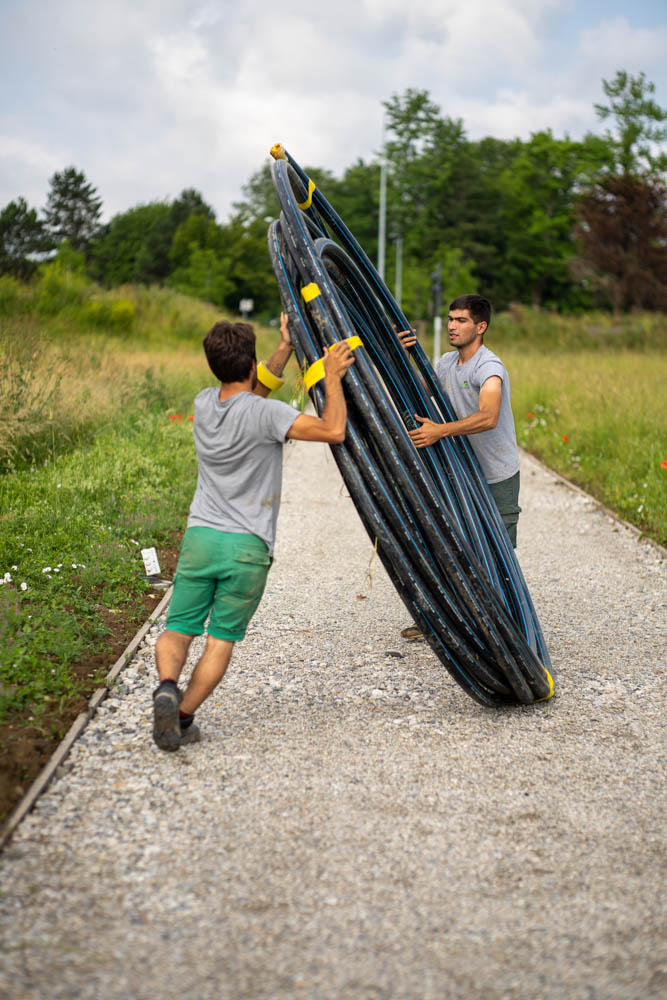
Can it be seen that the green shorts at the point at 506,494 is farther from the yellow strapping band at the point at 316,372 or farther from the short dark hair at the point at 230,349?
the short dark hair at the point at 230,349

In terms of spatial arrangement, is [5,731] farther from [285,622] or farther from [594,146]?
→ [594,146]

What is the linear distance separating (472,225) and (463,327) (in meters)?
56.2

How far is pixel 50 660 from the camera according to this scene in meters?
4.55

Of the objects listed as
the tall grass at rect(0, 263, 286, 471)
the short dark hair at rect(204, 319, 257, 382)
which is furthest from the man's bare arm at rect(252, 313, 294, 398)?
the tall grass at rect(0, 263, 286, 471)

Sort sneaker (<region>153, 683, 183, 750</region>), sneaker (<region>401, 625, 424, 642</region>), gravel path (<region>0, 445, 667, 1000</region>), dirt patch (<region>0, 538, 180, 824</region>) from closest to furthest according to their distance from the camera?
gravel path (<region>0, 445, 667, 1000</region>) → dirt patch (<region>0, 538, 180, 824</region>) → sneaker (<region>153, 683, 183, 750</region>) → sneaker (<region>401, 625, 424, 642</region>)

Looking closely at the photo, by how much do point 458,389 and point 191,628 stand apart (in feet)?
6.79

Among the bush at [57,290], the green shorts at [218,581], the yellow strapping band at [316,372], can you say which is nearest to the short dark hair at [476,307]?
the yellow strapping band at [316,372]

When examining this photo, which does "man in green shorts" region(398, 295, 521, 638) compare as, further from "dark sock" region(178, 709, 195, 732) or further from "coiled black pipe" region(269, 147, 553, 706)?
"dark sock" region(178, 709, 195, 732)

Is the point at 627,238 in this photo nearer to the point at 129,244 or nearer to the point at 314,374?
the point at 129,244

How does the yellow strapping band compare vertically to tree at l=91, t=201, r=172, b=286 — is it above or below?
below

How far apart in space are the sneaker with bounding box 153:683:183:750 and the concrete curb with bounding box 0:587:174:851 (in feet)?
1.32

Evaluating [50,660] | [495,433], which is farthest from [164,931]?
[495,433]

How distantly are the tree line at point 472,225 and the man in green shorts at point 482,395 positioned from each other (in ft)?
129

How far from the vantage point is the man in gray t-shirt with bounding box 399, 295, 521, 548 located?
4480mm
